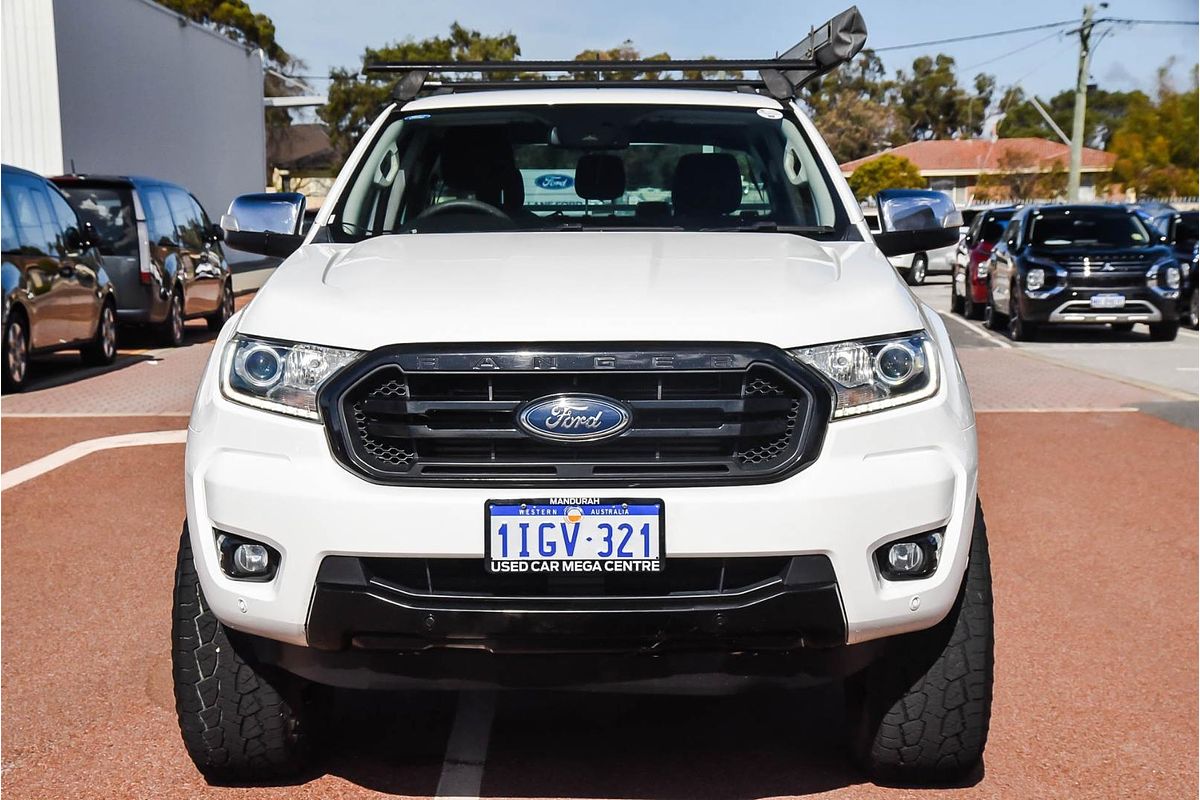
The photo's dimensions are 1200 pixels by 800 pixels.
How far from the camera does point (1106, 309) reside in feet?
58.5

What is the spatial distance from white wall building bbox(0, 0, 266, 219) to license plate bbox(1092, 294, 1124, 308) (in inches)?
660

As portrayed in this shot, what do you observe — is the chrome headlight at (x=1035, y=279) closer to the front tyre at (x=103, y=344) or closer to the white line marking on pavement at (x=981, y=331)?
the white line marking on pavement at (x=981, y=331)

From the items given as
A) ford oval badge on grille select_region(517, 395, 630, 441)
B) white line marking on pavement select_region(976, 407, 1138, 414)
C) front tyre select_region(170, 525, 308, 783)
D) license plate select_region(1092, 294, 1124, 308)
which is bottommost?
white line marking on pavement select_region(976, 407, 1138, 414)

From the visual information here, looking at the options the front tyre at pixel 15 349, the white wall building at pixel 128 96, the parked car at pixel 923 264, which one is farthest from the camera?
the parked car at pixel 923 264

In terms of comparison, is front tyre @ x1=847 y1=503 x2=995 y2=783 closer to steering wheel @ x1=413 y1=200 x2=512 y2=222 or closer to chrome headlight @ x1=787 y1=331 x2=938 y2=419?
chrome headlight @ x1=787 y1=331 x2=938 y2=419

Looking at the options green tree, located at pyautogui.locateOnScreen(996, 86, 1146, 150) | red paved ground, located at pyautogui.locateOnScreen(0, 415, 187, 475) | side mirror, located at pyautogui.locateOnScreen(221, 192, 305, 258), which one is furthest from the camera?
green tree, located at pyautogui.locateOnScreen(996, 86, 1146, 150)

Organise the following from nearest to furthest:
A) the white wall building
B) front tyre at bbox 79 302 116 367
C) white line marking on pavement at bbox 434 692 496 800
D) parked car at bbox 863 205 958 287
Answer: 1. white line marking on pavement at bbox 434 692 496 800
2. front tyre at bbox 79 302 116 367
3. the white wall building
4. parked car at bbox 863 205 958 287

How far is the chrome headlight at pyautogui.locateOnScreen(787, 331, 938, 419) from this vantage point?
333cm

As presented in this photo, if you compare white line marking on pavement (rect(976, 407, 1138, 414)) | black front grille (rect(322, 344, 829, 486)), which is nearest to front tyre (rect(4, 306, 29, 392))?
white line marking on pavement (rect(976, 407, 1138, 414))

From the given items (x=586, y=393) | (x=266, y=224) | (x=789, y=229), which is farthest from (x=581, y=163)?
(x=586, y=393)

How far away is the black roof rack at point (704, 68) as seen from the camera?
16.9 ft

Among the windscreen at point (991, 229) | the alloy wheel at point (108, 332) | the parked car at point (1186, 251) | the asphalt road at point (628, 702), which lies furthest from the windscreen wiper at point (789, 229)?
the windscreen at point (991, 229)

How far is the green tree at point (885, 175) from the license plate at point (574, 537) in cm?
7232

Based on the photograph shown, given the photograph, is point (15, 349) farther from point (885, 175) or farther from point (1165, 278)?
point (885, 175)
